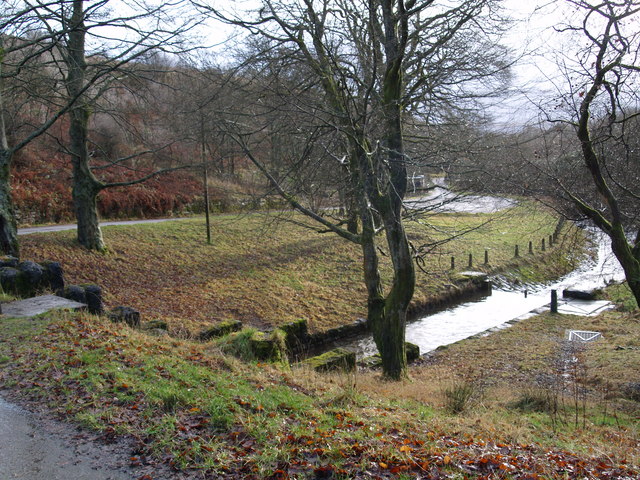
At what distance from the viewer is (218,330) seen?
36.7ft

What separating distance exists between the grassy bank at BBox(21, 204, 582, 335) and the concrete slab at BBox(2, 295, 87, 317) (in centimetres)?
287

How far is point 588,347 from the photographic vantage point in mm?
12750

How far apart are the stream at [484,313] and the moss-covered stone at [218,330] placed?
151 inches

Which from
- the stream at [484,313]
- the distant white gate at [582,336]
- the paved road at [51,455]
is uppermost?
the paved road at [51,455]

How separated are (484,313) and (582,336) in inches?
187

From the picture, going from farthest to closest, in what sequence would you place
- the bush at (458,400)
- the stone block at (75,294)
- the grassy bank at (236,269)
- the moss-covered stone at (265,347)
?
1. the grassy bank at (236,269)
2. the stone block at (75,294)
3. the moss-covered stone at (265,347)
4. the bush at (458,400)

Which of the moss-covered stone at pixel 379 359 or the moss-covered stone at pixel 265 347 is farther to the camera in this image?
the moss-covered stone at pixel 379 359

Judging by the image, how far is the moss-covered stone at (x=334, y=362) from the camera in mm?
9172

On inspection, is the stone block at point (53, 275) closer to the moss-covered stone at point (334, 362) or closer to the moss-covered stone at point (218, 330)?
the moss-covered stone at point (218, 330)

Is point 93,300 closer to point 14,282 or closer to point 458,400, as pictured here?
point 14,282

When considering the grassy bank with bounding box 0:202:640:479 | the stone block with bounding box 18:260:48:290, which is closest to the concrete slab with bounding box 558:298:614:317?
the grassy bank with bounding box 0:202:640:479

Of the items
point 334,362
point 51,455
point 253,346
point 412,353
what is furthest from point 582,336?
point 51,455

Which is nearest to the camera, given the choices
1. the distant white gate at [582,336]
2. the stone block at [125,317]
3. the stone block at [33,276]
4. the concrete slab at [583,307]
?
the stone block at [125,317]

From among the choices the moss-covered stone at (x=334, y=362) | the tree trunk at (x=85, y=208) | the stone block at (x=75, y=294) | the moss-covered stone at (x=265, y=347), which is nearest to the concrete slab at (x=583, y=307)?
the moss-covered stone at (x=334, y=362)
